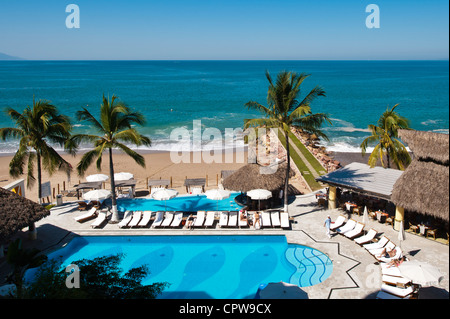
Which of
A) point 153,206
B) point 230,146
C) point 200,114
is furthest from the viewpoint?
point 200,114

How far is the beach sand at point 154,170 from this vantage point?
23312 millimetres

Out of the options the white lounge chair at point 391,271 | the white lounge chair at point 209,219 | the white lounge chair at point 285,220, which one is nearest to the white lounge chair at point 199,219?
the white lounge chair at point 209,219

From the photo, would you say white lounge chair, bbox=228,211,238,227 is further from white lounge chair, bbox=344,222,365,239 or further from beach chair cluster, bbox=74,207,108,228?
beach chair cluster, bbox=74,207,108,228

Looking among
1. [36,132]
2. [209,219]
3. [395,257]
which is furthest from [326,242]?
[36,132]

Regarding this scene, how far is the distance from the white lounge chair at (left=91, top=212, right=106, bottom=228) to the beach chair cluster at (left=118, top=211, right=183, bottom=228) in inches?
32.9

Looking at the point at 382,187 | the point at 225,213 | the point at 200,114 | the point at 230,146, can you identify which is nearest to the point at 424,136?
the point at 382,187

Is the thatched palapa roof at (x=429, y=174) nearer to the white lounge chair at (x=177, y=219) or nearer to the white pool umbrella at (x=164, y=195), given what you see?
the white lounge chair at (x=177, y=219)

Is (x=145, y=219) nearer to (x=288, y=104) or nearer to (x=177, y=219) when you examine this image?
(x=177, y=219)

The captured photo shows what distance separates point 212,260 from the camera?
1325cm

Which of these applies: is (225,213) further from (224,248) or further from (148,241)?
(148,241)

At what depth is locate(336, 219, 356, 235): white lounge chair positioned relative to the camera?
14316 millimetres

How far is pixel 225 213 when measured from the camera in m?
16.0

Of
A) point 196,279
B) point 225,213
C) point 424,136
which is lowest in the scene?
point 196,279
